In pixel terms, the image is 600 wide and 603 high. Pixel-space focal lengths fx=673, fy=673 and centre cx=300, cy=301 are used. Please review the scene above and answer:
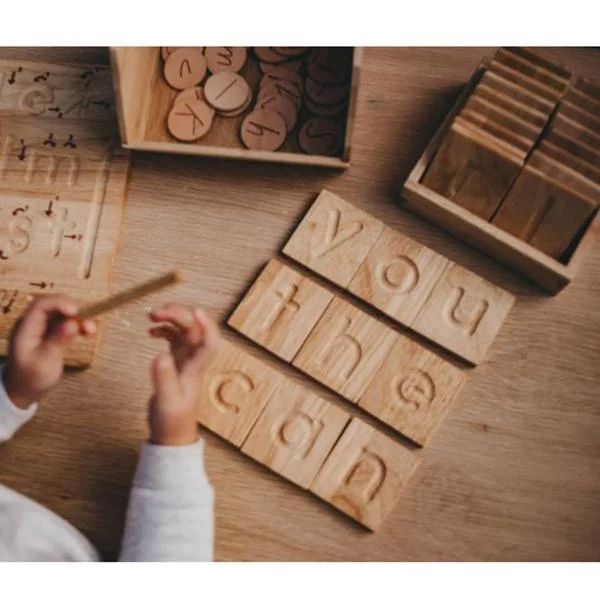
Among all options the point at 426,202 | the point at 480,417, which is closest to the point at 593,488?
the point at 480,417

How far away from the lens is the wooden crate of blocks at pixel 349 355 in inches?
28.0

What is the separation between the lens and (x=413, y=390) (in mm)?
731

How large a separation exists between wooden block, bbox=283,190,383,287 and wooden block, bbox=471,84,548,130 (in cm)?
18

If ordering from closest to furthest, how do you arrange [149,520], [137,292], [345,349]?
1. [137,292]
2. [149,520]
3. [345,349]

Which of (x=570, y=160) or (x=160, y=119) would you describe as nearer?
(x=570, y=160)

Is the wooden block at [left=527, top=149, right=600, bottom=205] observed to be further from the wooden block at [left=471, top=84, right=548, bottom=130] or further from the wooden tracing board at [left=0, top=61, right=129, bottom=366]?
the wooden tracing board at [left=0, top=61, right=129, bottom=366]

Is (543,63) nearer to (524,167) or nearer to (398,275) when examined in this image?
(524,167)

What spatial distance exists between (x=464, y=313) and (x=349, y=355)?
0.14 metres

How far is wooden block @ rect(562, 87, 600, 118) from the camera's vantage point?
71 centimetres

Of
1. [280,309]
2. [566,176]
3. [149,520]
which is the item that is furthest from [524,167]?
[149,520]

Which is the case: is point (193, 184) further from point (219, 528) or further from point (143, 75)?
point (219, 528)

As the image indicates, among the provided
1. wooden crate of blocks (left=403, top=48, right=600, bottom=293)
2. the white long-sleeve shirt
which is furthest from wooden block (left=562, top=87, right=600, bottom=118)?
the white long-sleeve shirt

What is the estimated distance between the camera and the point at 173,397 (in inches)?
25.2

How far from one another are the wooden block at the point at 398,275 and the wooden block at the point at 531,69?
0.21 meters
